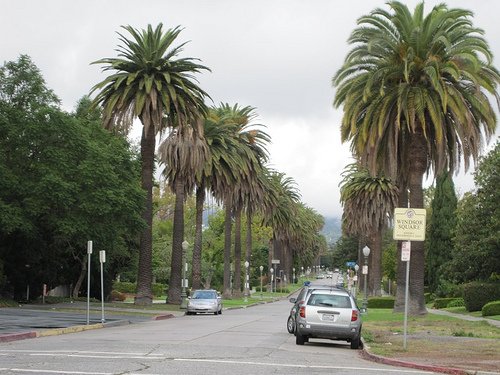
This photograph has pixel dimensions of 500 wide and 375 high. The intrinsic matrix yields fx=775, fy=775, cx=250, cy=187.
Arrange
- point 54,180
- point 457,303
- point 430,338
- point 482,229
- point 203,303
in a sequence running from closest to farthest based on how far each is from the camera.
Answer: point 430,338
point 54,180
point 203,303
point 482,229
point 457,303

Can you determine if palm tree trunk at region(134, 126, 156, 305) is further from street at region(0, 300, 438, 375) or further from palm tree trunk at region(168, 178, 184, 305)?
street at region(0, 300, 438, 375)

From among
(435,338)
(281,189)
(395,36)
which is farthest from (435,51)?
(281,189)

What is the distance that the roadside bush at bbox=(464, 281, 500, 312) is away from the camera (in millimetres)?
45719

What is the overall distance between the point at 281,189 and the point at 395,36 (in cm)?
6583

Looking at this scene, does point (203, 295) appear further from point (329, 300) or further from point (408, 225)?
point (408, 225)

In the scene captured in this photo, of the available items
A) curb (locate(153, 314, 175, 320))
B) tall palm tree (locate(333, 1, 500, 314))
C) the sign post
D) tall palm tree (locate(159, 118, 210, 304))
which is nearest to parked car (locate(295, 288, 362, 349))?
the sign post

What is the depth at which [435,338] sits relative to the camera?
24.1 meters

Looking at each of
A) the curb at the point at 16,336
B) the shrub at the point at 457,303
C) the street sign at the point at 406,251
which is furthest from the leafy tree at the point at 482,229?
the curb at the point at 16,336

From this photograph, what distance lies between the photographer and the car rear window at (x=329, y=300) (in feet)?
75.0

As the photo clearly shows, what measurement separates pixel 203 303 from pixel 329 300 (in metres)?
23.0

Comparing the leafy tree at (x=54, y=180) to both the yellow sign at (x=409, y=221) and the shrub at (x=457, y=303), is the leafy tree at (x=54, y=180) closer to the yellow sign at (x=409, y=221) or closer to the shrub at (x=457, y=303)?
the yellow sign at (x=409, y=221)

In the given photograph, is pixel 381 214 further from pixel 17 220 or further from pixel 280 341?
pixel 280 341

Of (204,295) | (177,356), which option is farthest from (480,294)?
(177,356)

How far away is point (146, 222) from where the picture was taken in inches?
Result: 1801
